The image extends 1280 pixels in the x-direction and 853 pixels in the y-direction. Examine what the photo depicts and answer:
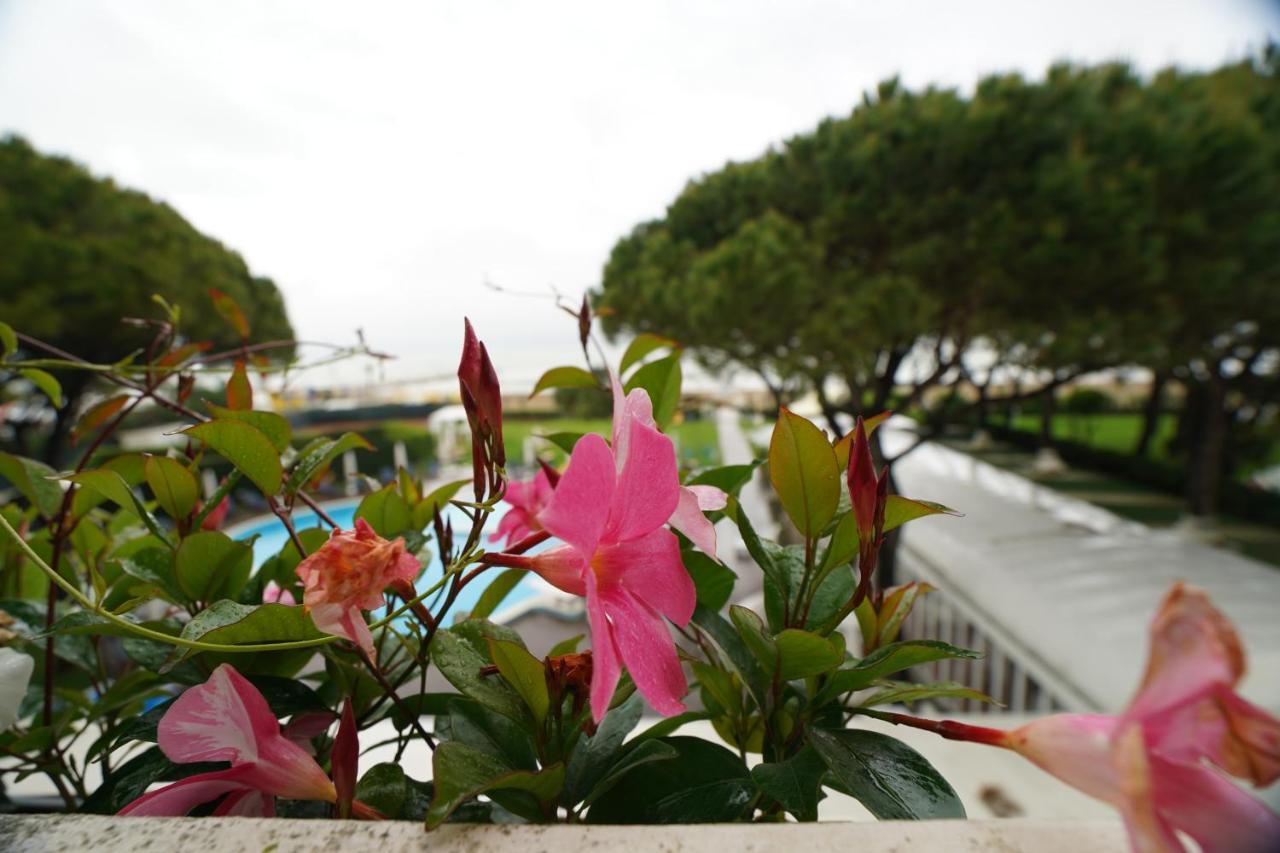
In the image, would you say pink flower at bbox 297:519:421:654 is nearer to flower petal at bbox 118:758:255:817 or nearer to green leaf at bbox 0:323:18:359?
flower petal at bbox 118:758:255:817

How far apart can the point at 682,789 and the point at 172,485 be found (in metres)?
0.25

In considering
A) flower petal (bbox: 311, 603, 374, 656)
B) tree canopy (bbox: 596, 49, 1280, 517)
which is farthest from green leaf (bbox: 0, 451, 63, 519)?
tree canopy (bbox: 596, 49, 1280, 517)

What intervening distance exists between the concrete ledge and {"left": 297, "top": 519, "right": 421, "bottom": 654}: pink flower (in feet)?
0.19

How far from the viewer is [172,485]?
27 centimetres

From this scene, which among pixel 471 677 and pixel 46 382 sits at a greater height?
pixel 46 382

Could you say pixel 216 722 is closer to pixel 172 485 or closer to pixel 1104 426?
pixel 172 485

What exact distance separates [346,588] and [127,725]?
149mm

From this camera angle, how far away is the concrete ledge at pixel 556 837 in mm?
171

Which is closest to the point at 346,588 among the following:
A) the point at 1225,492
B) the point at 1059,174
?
the point at 1059,174

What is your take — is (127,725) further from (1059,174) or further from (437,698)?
(1059,174)

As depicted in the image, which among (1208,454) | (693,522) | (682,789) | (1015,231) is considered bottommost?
(1208,454)

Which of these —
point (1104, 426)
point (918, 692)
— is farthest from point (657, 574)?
point (1104, 426)

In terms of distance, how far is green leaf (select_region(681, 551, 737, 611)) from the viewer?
0.27 meters

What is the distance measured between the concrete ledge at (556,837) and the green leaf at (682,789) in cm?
5
